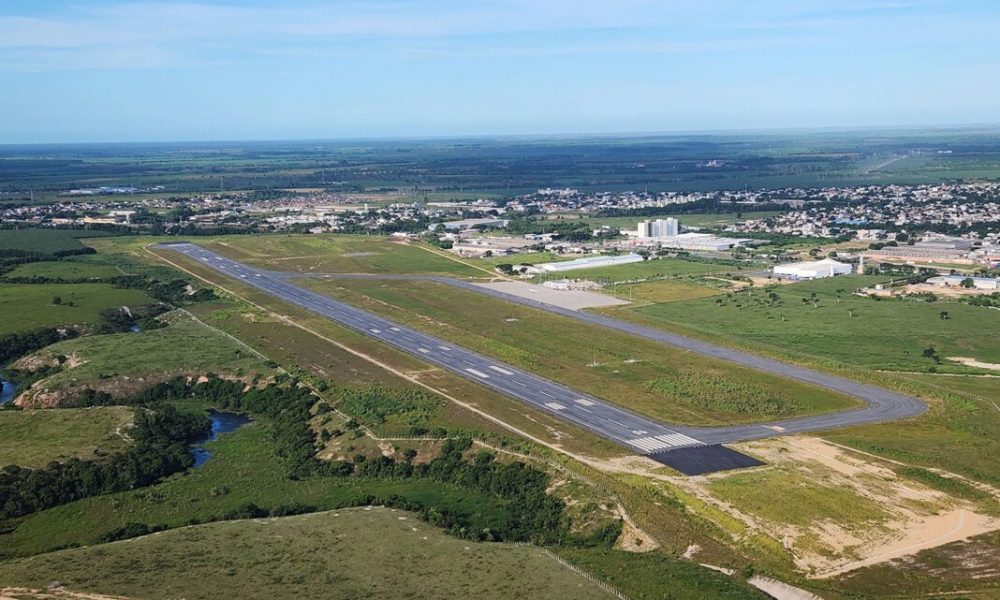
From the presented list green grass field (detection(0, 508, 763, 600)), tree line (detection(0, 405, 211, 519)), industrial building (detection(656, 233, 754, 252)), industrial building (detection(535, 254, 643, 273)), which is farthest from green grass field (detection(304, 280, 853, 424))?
industrial building (detection(656, 233, 754, 252))

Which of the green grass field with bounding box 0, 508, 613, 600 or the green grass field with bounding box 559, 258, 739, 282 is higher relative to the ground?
the green grass field with bounding box 0, 508, 613, 600

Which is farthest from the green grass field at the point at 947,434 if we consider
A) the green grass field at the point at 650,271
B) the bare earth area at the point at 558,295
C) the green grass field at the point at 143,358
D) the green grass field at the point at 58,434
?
the green grass field at the point at 650,271

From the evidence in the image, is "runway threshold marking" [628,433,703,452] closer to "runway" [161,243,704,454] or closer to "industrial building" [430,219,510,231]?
"runway" [161,243,704,454]

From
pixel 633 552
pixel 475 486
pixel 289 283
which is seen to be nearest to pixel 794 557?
pixel 633 552

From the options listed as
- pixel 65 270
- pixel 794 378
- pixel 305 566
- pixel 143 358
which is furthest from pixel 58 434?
pixel 65 270

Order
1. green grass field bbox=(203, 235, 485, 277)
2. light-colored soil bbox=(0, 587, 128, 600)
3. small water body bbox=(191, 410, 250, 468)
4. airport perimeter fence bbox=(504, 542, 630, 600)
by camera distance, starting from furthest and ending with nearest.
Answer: green grass field bbox=(203, 235, 485, 277), small water body bbox=(191, 410, 250, 468), airport perimeter fence bbox=(504, 542, 630, 600), light-colored soil bbox=(0, 587, 128, 600)

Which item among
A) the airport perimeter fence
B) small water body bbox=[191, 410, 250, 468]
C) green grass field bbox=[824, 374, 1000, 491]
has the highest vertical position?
the airport perimeter fence

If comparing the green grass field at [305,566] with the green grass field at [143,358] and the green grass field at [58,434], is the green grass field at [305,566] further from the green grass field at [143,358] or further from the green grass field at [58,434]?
the green grass field at [143,358]
